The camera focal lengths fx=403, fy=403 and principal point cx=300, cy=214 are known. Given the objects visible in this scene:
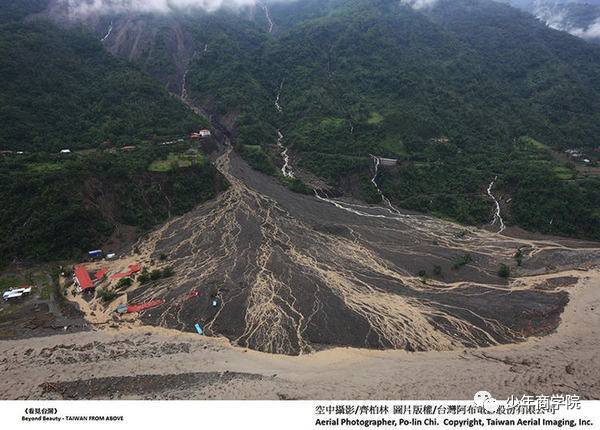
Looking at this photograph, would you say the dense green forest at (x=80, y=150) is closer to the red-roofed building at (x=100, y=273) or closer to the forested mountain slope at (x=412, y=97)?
the red-roofed building at (x=100, y=273)

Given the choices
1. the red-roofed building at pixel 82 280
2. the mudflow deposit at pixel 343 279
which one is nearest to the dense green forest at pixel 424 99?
the mudflow deposit at pixel 343 279

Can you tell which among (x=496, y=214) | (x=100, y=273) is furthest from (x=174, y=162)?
(x=496, y=214)

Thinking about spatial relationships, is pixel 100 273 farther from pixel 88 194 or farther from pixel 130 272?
pixel 88 194

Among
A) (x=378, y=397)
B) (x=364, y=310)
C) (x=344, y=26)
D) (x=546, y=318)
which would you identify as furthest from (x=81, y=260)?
(x=344, y=26)

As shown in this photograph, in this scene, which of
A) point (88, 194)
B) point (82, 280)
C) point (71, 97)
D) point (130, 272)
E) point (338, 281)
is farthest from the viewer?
point (71, 97)

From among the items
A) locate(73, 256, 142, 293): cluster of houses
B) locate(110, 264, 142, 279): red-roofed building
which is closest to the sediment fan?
locate(110, 264, 142, 279): red-roofed building

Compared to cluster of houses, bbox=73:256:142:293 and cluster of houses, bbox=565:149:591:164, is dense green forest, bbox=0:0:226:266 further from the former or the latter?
cluster of houses, bbox=565:149:591:164
